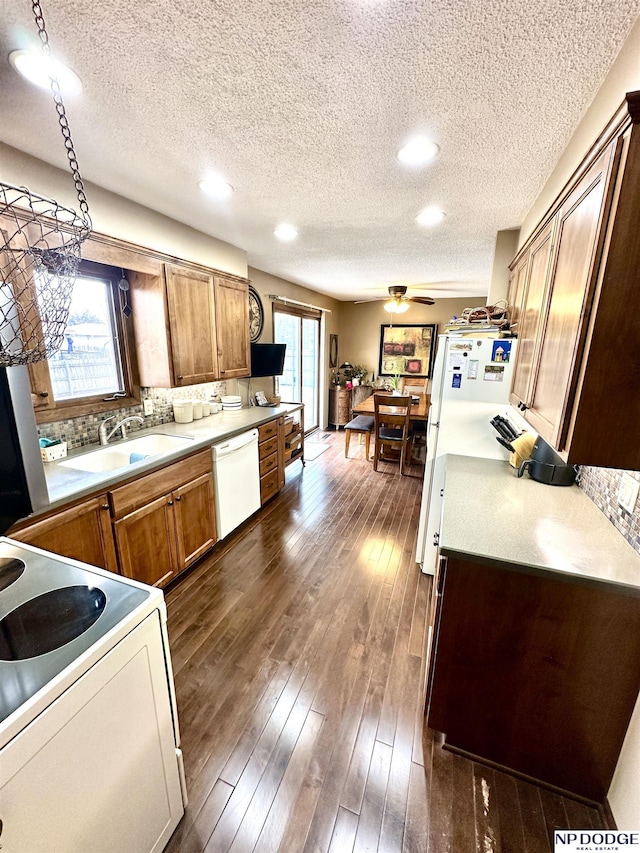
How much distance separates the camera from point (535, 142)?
1.47 meters

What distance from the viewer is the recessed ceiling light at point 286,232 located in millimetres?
2580

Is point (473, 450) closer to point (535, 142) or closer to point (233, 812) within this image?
point (535, 142)

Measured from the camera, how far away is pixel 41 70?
3.67ft

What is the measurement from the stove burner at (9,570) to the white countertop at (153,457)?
7.9 inches

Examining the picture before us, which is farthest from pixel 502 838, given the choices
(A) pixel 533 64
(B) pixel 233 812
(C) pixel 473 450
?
(A) pixel 533 64

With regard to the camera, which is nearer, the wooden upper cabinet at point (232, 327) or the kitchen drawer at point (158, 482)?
the kitchen drawer at point (158, 482)

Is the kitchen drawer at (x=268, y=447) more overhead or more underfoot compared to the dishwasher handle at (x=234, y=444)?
more underfoot

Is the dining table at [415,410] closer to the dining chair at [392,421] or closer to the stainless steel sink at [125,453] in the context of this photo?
the dining chair at [392,421]

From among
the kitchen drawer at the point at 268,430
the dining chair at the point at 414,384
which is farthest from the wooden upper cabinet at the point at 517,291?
the dining chair at the point at 414,384

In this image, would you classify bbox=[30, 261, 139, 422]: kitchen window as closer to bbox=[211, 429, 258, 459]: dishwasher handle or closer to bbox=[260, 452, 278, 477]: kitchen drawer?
bbox=[211, 429, 258, 459]: dishwasher handle

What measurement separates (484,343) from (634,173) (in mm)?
1403

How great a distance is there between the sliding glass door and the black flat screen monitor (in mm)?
778

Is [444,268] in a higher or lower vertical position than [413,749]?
higher

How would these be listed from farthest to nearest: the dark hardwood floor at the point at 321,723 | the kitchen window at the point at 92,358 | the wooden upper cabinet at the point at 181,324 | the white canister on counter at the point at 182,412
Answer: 1. the white canister on counter at the point at 182,412
2. the wooden upper cabinet at the point at 181,324
3. the kitchen window at the point at 92,358
4. the dark hardwood floor at the point at 321,723
